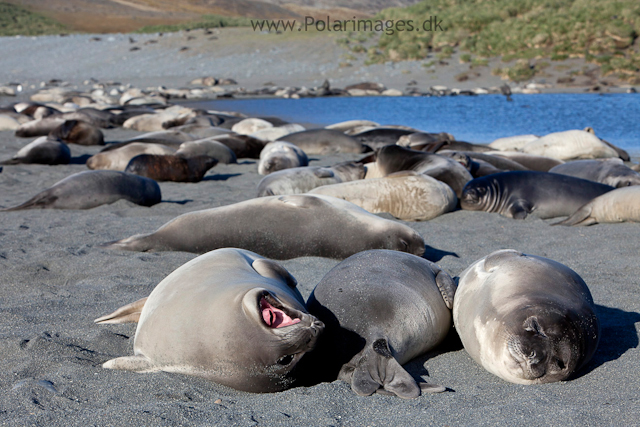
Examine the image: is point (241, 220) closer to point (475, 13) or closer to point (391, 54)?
point (391, 54)

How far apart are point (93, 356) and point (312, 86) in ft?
93.6

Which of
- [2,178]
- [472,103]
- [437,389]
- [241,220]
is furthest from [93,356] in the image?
[472,103]

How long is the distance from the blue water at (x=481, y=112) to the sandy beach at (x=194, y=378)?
315 inches

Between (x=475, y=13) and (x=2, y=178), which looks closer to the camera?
(x=2, y=178)

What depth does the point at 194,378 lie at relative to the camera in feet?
7.93

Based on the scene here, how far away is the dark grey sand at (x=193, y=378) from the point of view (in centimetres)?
212

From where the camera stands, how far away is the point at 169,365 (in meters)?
2.46

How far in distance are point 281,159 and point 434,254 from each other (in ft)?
14.2

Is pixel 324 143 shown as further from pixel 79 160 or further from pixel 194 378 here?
pixel 194 378

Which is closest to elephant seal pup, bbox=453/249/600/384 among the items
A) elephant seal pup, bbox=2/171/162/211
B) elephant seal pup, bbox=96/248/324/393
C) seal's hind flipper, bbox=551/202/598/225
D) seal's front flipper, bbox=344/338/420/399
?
seal's front flipper, bbox=344/338/420/399

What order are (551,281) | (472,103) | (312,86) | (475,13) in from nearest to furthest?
(551,281)
(472,103)
(312,86)
(475,13)

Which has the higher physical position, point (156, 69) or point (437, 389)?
point (437, 389)

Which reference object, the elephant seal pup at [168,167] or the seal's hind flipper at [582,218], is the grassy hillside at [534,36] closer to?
the elephant seal pup at [168,167]

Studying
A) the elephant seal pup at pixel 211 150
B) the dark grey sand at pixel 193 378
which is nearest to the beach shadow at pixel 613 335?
the dark grey sand at pixel 193 378
